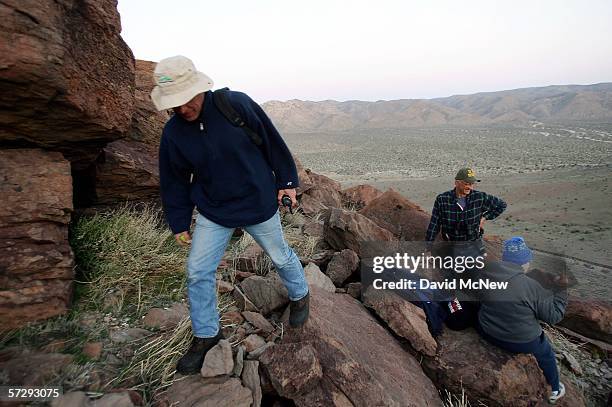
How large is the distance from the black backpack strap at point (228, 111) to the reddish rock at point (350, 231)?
2.46 metres

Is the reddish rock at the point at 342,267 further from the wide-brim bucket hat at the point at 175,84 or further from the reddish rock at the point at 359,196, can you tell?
the reddish rock at the point at 359,196

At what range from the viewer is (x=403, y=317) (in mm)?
3549

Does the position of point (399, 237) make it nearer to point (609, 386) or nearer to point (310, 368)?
point (609, 386)

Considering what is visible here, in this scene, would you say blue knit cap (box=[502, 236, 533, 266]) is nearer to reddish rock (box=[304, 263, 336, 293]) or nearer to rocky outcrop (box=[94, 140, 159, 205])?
reddish rock (box=[304, 263, 336, 293])

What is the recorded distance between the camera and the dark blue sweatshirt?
254 cm

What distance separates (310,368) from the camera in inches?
105

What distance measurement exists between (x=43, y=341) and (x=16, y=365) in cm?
34

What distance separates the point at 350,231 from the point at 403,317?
1.46 meters

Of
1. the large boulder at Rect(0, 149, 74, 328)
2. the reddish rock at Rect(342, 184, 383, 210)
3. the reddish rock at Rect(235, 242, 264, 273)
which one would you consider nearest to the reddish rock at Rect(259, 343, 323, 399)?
the reddish rock at Rect(235, 242, 264, 273)

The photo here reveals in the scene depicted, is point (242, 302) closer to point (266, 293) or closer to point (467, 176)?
point (266, 293)

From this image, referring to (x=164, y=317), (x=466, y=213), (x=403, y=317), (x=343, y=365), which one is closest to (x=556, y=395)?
(x=403, y=317)

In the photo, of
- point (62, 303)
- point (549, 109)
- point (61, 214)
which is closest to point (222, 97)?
point (61, 214)

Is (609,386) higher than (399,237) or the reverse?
the reverse

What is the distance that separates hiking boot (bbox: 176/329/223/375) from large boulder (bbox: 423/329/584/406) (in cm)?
187
